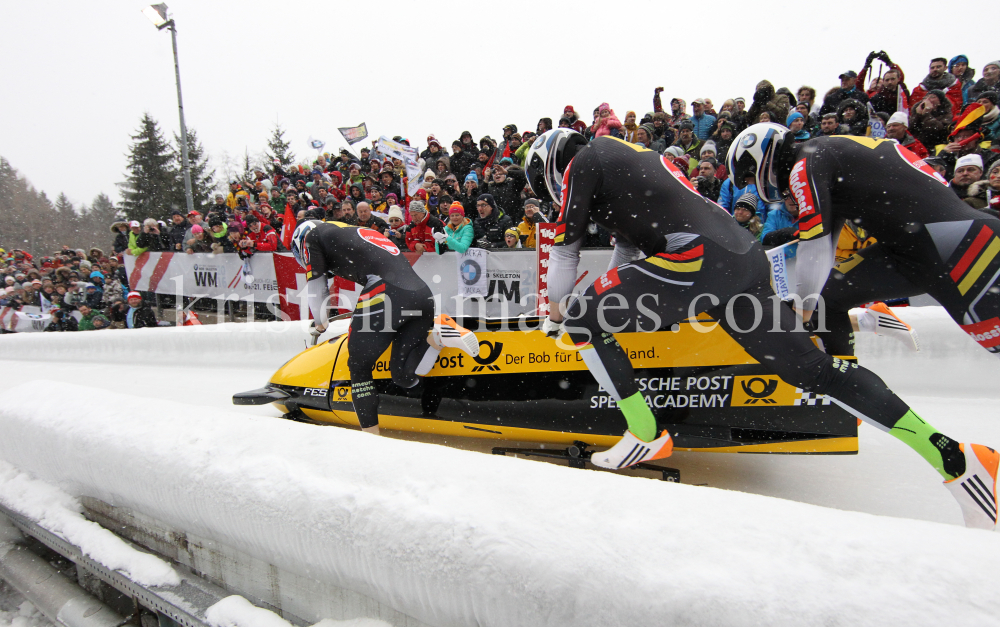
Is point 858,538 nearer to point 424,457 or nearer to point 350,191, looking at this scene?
point 424,457

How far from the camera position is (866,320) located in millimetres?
2426

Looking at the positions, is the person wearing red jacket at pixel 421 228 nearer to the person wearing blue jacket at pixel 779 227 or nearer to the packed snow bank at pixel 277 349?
the packed snow bank at pixel 277 349

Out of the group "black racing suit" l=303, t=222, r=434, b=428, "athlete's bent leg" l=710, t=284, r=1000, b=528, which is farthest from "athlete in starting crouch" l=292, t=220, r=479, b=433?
"athlete's bent leg" l=710, t=284, r=1000, b=528

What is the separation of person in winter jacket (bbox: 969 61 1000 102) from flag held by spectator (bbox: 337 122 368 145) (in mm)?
11083

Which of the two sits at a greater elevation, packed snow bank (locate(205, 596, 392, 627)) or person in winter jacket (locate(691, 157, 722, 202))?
person in winter jacket (locate(691, 157, 722, 202))

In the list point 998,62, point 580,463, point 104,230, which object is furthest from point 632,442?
point 104,230

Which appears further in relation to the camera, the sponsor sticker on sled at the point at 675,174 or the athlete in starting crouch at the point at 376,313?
the athlete in starting crouch at the point at 376,313

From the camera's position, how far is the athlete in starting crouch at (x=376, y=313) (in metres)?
2.76

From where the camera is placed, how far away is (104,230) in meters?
45.5

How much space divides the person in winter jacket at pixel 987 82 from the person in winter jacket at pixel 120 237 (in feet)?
40.1

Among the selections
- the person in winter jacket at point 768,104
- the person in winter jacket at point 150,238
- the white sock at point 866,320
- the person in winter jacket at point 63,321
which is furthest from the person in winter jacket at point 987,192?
the person in winter jacket at point 63,321

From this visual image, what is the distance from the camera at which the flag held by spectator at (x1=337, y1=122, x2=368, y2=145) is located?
12797 mm

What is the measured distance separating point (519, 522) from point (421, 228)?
5.99 metres

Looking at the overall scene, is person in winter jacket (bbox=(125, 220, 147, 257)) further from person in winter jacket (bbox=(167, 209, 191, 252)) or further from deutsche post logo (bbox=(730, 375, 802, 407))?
deutsche post logo (bbox=(730, 375, 802, 407))
